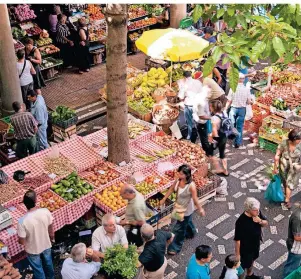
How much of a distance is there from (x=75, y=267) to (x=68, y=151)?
3.56 m

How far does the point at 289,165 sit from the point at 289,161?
9cm

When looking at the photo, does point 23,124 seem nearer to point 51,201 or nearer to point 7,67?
point 51,201

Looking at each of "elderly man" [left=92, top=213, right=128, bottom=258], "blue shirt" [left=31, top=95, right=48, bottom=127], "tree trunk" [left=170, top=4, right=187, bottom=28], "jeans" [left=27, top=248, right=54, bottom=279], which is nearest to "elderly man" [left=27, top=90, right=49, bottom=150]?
"blue shirt" [left=31, top=95, right=48, bottom=127]

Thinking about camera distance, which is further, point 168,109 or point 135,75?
point 135,75

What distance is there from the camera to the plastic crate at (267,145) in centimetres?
1166

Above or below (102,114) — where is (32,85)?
above

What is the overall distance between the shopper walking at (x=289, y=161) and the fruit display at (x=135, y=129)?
9.09 feet

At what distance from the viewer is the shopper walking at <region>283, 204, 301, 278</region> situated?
24.8 ft

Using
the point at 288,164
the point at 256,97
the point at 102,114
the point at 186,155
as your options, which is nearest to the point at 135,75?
the point at 102,114

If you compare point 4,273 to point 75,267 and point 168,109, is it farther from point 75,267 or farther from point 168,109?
point 168,109

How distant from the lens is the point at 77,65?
15.4 metres

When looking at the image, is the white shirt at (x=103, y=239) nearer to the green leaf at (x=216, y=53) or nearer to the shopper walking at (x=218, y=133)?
the green leaf at (x=216, y=53)

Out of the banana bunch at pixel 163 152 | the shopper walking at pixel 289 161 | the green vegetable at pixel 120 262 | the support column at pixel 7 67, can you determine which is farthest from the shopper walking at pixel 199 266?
the support column at pixel 7 67

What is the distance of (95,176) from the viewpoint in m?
9.52
